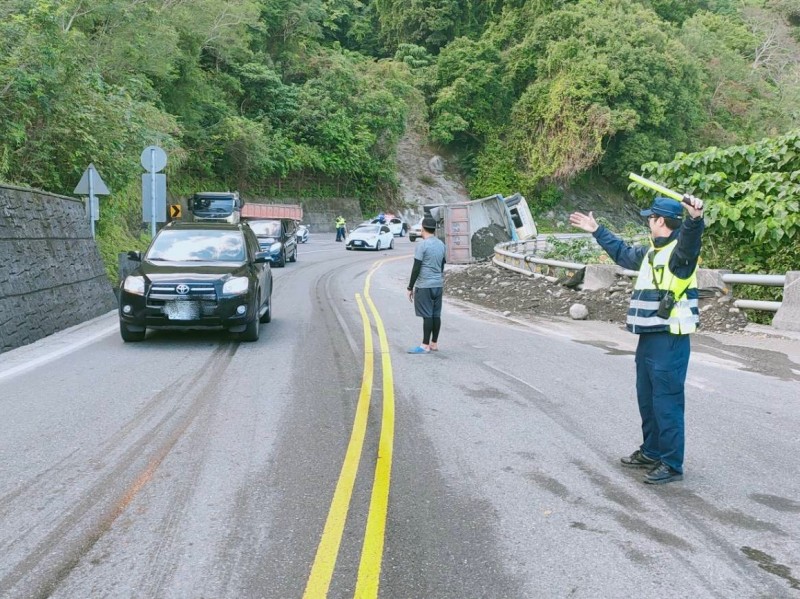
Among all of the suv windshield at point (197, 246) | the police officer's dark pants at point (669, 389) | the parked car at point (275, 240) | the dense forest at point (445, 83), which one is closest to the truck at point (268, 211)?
the dense forest at point (445, 83)

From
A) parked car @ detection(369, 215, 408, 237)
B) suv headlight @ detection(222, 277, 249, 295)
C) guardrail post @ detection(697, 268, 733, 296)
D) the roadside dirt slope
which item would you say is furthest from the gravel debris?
the roadside dirt slope

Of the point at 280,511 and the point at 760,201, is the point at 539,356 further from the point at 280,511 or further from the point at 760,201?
the point at 280,511

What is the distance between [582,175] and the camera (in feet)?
209

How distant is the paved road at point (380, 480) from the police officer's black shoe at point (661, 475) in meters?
0.09

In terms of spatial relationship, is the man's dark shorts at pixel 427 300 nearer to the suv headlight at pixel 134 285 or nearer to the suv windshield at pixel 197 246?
the suv windshield at pixel 197 246

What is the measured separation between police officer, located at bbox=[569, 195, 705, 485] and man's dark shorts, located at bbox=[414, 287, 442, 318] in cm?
516

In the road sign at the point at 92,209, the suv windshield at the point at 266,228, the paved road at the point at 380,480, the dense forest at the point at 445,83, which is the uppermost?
the dense forest at the point at 445,83

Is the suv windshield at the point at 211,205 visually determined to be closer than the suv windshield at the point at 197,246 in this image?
No

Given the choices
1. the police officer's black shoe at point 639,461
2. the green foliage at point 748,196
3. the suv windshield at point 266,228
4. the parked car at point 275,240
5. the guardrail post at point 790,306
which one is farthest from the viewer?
the suv windshield at point 266,228

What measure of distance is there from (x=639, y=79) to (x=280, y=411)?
54.5m

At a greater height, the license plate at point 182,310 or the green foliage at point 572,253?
the green foliage at point 572,253

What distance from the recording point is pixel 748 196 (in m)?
12.8

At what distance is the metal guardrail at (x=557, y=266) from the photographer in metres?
11.9

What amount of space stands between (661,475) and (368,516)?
82.0 inches
